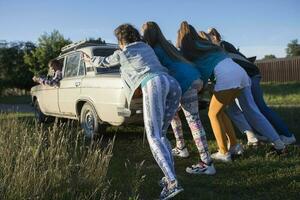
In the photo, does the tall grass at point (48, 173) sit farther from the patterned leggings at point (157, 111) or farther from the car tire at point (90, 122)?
the car tire at point (90, 122)

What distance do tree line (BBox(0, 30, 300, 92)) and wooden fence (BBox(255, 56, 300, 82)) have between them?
16803 mm

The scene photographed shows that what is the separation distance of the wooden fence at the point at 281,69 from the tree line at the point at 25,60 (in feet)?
55.1

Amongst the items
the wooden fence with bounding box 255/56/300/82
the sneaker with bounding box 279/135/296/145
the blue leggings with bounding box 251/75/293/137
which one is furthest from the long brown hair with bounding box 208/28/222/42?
the wooden fence with bounding box 255/56/300/82

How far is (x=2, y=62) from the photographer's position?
42.8 metres

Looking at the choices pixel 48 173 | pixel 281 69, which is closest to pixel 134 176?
pixel 48 173

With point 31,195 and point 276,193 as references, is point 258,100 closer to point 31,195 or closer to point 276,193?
point 276,193

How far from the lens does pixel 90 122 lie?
911 centimetres

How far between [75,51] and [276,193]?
18.3 feet

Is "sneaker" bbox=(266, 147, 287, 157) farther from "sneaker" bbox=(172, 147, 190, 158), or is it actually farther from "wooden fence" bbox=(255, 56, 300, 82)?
"wooden fence" bbox=(255, 56, 300, 82)

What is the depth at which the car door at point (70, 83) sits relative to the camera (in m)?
9.41

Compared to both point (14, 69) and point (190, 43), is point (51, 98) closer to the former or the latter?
point (190, 43)

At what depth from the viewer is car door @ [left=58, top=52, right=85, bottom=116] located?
30.9 ft

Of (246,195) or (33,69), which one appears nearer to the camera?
(246,195)

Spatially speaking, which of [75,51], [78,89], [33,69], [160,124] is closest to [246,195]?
[160,124]
